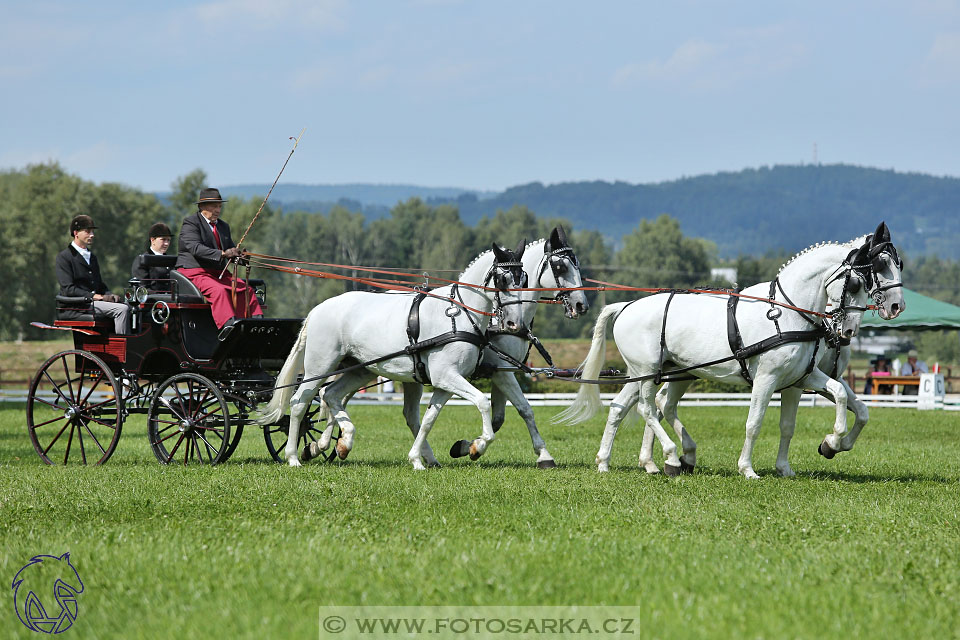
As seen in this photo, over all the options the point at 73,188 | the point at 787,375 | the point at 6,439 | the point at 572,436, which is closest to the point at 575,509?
the point at 787,375

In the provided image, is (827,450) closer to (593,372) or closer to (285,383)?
(593,372)

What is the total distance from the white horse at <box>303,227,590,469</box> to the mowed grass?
509mm

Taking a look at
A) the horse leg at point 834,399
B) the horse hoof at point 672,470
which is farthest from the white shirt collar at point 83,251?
the horse leg at point 834,399

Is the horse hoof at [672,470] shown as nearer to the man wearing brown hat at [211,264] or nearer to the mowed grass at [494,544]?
the mowed grass at [494,544]

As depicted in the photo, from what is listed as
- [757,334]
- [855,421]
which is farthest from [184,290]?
[855,421]

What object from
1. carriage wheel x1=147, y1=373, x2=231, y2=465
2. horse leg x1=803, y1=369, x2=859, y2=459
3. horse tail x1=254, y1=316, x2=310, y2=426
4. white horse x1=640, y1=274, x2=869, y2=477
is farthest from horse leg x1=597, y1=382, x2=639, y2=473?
carriage wheel x1=147, y1=373, x2=231, y2=465

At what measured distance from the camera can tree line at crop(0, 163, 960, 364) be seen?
6053 centimetres

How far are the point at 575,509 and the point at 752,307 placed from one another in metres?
3.50

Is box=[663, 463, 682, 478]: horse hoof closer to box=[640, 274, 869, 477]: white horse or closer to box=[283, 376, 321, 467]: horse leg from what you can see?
box=[640, 274, 869, 477]: white horse

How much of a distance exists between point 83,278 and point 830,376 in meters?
8.67

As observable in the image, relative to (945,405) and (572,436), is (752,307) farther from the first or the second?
(945,405)

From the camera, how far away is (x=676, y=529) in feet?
24.7

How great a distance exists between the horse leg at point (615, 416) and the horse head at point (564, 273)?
1310 millimetres

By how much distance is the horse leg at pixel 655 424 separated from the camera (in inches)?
431
